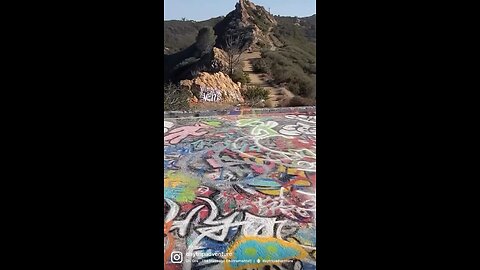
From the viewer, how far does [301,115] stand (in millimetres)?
4590

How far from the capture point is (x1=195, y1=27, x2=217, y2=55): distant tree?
4071 mm

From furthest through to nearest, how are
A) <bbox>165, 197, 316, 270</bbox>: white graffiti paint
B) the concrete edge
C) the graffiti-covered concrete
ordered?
the concrete edge, <bbox>165, 197, 316, 270</bbox>: white graffiti paint, the graffiti-covered concrete

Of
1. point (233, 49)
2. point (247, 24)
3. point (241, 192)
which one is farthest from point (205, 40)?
point (241, 192)

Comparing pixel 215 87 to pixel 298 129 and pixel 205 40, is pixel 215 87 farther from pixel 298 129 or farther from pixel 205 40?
pixel 298 129

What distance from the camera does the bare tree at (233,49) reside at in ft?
13.9

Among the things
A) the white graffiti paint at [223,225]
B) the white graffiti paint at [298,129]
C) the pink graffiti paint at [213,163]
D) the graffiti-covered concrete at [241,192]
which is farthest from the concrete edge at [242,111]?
the white graffiti paint at [223,225]

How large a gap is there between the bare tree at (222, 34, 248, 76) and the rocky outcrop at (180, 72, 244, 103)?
0.37ft

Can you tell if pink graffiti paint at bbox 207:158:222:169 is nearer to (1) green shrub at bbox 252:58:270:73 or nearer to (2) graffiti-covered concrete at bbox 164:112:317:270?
(2) graffiti-covered concrete at bbox 164:112:317:270

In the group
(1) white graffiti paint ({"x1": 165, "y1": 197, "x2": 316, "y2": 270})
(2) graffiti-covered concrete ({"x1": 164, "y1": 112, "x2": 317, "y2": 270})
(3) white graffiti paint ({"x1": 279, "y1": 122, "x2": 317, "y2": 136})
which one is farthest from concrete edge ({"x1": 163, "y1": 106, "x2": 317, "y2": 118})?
(1) white graffiti paint ({"x1": 165, "y1": 197, "x2": 316, "y2": 270})
